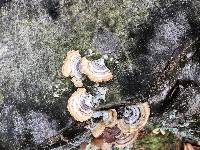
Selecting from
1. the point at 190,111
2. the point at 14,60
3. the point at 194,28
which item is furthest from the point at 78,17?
the point at 190,111

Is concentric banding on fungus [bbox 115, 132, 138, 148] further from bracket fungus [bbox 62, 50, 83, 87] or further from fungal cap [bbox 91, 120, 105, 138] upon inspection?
bracket fungus [bbox 62, 50, 83, 87]

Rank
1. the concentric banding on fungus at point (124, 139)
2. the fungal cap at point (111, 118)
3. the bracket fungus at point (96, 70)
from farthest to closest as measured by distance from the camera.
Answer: the concentric banding on fungus at point (124, 139)
the fungal cap at point (111, 118)
the bracket fungus at point (96, 70)

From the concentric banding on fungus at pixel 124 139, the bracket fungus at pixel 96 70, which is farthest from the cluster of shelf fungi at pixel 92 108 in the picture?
the concentric banding on fungus at pixel 124 139

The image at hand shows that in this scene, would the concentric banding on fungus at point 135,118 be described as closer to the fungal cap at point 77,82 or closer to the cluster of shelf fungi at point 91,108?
the cluster of shelf fungi at point 91,108

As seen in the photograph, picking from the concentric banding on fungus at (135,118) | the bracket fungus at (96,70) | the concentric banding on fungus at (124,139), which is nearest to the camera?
the bracket fungus at (96,70)

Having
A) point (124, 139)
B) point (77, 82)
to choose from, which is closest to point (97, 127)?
point (77, 82)

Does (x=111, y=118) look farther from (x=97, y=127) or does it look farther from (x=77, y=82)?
(x=77, y=82)
